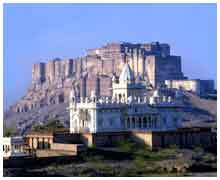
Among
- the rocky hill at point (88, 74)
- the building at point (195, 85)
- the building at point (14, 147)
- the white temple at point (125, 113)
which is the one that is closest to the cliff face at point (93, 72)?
the rocky hill at point (88, 74)

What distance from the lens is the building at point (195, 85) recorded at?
3627 centimetres

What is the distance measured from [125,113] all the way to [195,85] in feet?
57.7

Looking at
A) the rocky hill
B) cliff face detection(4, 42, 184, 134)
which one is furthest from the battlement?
cliff face detection(4, 42, 184, 134)

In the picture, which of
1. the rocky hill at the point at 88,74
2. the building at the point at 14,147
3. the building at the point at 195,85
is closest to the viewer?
the building at the point at 14,147

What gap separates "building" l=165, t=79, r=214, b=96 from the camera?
36272 mm

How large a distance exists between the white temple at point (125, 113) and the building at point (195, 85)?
15.1m

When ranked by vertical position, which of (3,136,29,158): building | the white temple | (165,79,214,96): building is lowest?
(3,136,29,158): building

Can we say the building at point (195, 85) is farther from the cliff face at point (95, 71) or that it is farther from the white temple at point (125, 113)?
the white temple at point (125, 113)

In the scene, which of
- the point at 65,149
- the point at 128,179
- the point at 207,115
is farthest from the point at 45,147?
the point at 207,115

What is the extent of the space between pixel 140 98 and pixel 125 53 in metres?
19.1

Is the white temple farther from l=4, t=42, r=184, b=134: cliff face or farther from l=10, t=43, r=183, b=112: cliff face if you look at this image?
l=10, t=43, r=183, b=112: cliff face

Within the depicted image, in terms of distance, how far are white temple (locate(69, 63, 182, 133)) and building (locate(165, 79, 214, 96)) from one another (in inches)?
593

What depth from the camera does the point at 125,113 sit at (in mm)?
19406

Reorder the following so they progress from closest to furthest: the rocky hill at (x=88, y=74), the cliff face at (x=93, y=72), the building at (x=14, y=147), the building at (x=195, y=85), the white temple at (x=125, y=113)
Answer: the building at (x=14, y=147), the white temple at (x=125, y=113), the building at (x=195, y=85), the rocky hill at (x=88, y=74), the cliff face at (x=93, y=72)
